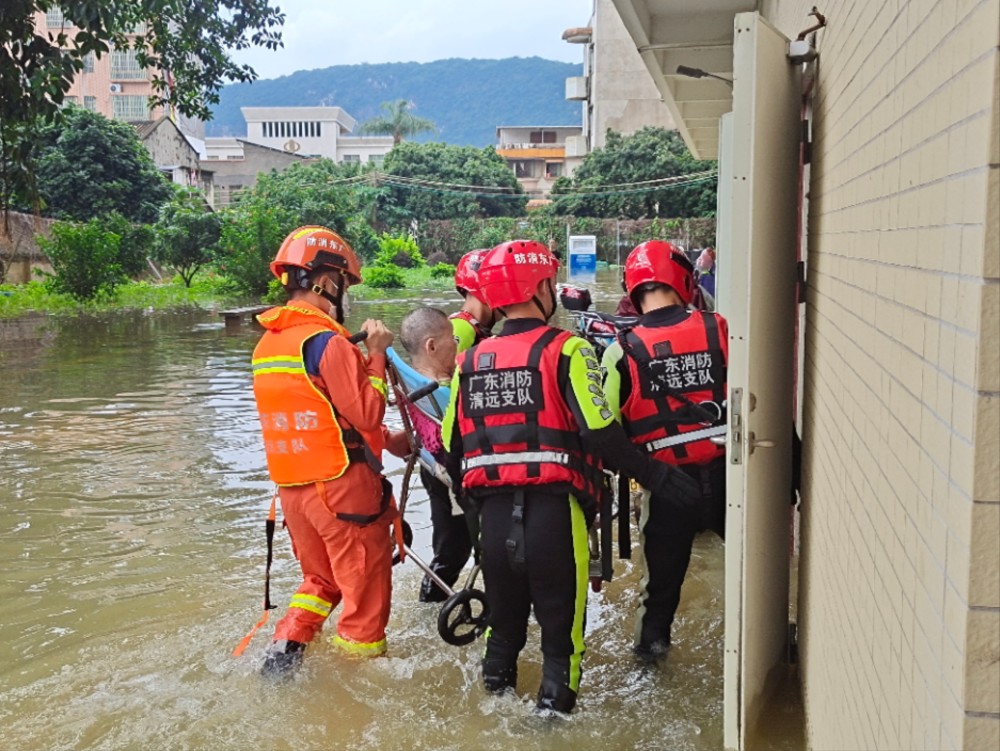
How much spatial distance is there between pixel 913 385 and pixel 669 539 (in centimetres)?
269

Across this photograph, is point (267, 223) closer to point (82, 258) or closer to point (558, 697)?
point (82, 258)

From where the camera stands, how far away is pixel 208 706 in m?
4.29

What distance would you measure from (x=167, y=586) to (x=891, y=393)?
4.92 m

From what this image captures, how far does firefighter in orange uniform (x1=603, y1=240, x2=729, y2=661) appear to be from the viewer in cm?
419

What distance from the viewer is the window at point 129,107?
2694 inches

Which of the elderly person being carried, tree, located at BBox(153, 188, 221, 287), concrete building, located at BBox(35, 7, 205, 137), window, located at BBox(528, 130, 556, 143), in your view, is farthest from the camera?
window, located at BBox(528, 130, 556, 143)

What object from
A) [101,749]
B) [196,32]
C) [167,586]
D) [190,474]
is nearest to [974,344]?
[101,749]

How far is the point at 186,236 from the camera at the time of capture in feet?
105

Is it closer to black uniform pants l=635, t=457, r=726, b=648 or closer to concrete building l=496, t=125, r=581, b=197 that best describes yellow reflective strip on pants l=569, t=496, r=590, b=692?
black uniform pants l=635, t=457, r=726, b=648

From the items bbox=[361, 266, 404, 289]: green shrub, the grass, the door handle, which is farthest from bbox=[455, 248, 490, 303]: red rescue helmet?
bbox=[361, 266, 404, 289]: green shrub

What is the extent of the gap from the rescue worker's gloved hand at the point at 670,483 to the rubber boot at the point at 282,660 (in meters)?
1.70

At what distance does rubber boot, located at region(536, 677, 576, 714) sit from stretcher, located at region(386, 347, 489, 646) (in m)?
0.42

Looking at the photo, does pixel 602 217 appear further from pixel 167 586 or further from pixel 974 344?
pixel 974 344

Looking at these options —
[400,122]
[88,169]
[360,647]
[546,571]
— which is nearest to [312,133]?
[400,122]
